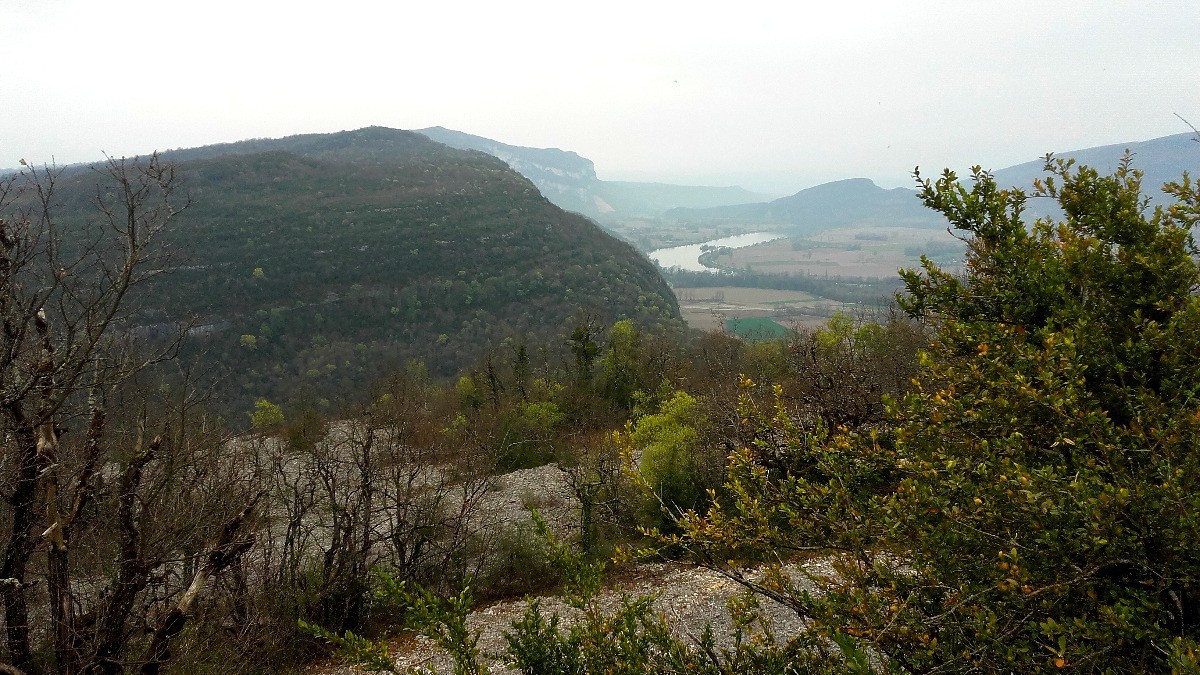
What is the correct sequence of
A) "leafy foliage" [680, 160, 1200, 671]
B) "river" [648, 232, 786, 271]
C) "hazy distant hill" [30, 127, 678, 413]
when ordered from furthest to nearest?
"river" [648, 232, 786, 271], "hazy distant hill" [30, 127, 678, 413], "leafy foliage" [680, 160, 1200, 671]

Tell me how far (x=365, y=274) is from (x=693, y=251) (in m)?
100

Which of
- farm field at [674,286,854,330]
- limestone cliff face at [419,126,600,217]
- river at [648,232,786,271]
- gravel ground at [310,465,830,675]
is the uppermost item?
limestone cliff face at [419,126,600,217]

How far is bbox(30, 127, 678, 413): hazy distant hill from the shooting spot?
36.2 metres

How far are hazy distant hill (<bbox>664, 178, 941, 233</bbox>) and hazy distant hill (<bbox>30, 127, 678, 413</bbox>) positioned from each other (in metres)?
111

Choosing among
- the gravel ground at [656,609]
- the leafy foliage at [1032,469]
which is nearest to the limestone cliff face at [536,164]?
the gravel ground at [656,609]

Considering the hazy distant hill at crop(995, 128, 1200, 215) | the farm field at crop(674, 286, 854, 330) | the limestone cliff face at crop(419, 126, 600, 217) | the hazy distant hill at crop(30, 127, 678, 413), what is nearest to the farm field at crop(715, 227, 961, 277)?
the farm field at crop(674, 286, 854, 330)

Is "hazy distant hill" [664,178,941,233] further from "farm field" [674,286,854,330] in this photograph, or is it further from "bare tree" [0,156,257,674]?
"bare tree" [0,156,257,674]

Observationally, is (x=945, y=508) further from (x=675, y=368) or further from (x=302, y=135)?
(x=302, y=135)

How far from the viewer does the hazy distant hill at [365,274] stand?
36.2m

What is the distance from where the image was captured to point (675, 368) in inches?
888

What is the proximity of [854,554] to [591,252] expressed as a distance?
53.0 meters

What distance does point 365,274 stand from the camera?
4603 cm

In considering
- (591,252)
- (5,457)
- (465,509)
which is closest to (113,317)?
(5,457)

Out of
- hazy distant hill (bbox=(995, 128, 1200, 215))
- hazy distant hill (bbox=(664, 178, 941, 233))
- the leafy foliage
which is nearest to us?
the leafy foliage
